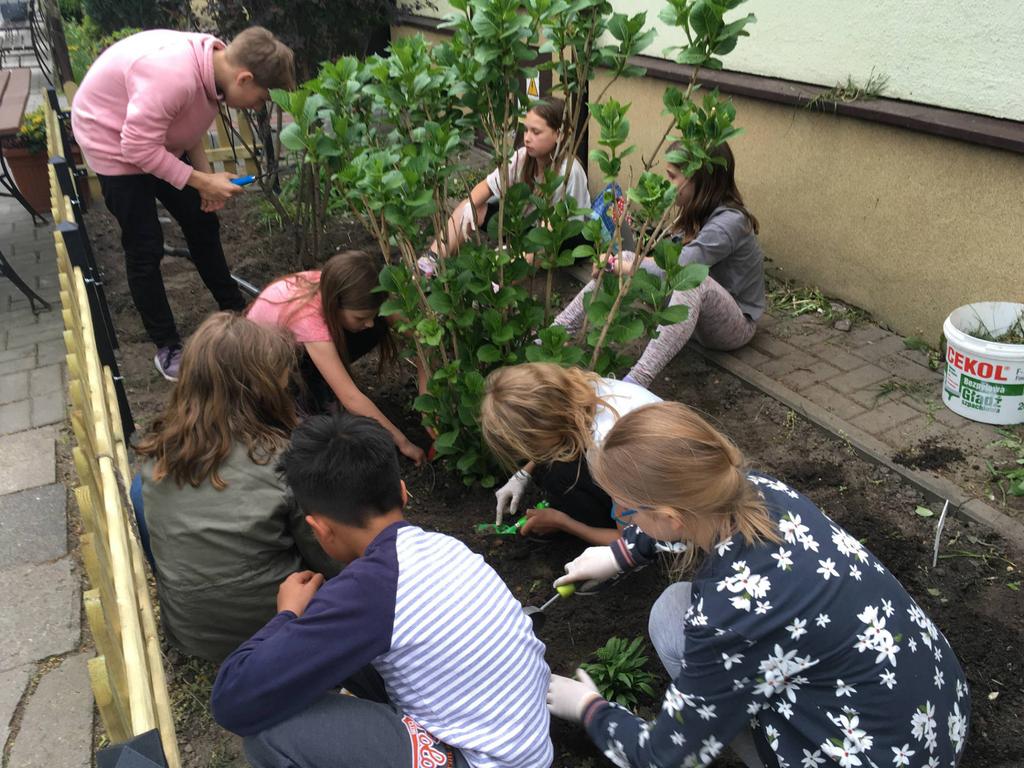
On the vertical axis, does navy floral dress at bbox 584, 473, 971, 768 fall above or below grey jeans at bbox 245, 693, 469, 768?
above

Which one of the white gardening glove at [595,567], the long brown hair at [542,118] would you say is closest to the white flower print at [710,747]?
the white gardening glove at [595,567]

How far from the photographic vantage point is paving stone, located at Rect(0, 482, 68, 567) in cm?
289

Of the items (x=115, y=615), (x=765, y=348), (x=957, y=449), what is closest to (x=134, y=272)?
(x=115, y=615)

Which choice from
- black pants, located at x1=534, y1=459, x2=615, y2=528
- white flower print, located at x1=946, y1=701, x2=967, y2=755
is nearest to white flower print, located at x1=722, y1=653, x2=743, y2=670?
white flower print, located at x1=946, y1=701, x2=967, y2=755

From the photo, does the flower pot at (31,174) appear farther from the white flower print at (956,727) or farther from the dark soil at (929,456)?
the white flower print at (956,727)

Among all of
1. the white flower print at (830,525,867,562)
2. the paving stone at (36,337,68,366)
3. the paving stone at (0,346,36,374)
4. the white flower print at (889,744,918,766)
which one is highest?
the white flower print at (830,525,867,562)

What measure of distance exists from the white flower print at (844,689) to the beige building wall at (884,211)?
7.93 ft

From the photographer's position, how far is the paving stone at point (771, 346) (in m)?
3.84

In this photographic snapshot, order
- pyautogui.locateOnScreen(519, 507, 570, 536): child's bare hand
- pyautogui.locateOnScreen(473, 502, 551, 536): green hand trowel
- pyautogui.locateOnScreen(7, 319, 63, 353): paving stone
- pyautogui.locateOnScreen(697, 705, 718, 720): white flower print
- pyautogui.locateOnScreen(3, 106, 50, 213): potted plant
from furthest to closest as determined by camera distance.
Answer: pyautogui.locateOnScreen(3, 106, 50, 213): potted plant, pyautogui.locateOnScreen(7, 319, 63, 353): paving stone, pyautogui.locateOnScreen(473, 502, 551, 536): green hand trowel, pyautogui.locateOnScreen(519, 507, 570, 536): child's bare hand, pyautogui.locateOnScreen(697, 705, 718, 720): white flower print

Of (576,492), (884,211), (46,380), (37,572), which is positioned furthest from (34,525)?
(884,211)

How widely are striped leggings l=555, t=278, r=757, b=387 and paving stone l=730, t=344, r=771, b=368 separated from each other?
6cm

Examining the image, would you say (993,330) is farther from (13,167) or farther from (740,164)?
(13,167)

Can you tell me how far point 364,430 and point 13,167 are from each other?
18.1 ft

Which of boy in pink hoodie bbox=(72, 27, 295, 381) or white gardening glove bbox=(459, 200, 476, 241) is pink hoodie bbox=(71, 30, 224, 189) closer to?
boy in pink hoodie bbox=(72, 27, 295, 381)
